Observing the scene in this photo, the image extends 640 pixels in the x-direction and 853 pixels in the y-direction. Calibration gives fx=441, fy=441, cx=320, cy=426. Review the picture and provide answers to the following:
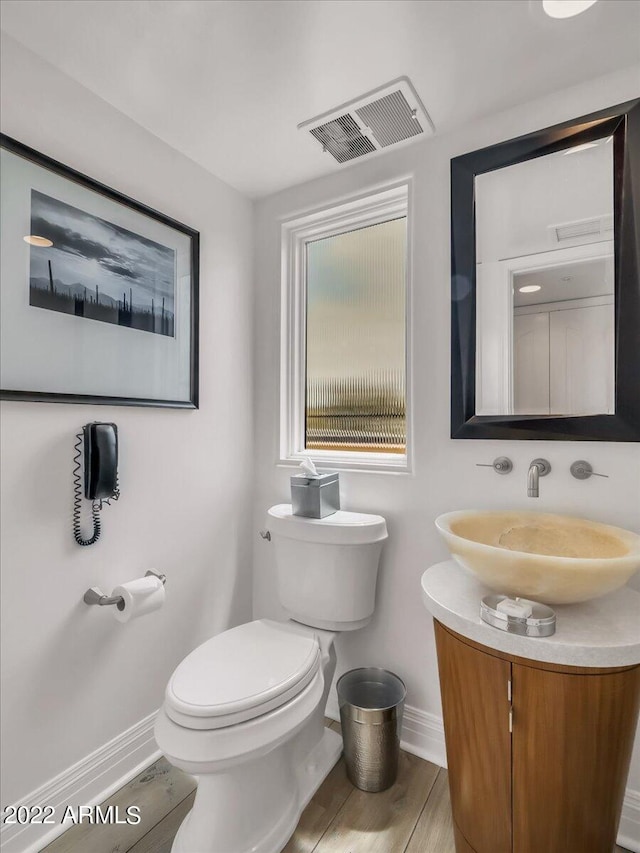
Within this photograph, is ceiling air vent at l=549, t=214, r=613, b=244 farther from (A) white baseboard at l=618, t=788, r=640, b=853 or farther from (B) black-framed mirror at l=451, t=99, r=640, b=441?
(A) white baseboard at l=618, t=788, r=640, b=853

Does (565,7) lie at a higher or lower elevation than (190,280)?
higher

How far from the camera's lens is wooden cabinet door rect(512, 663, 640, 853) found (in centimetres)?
93

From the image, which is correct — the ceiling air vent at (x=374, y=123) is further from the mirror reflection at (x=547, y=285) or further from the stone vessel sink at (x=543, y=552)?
the stone vessel sink at (x=543, y=552)

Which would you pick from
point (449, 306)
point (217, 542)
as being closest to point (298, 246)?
point (449, 306)

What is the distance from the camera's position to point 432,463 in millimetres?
1627

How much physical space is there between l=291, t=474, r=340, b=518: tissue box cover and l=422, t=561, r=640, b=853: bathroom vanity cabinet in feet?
2.12

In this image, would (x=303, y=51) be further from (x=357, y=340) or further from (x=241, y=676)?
(x=241, y=676)

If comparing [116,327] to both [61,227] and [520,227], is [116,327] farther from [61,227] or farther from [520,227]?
[520,227]

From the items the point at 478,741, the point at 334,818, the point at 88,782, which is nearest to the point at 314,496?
the point at 478,741

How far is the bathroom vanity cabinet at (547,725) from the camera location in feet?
3.05

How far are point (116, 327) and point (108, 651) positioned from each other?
109 cm

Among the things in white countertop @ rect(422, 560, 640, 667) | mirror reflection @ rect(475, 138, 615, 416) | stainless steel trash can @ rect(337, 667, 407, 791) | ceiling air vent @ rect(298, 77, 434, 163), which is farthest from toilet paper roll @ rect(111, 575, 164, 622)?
ceiling air vent @ rect(298, 77, 434, 163)

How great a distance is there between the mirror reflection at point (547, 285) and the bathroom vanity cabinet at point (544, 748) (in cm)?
78

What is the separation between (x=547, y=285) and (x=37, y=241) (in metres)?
1.57
